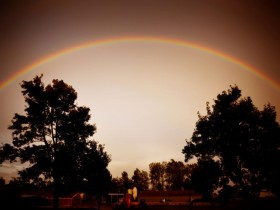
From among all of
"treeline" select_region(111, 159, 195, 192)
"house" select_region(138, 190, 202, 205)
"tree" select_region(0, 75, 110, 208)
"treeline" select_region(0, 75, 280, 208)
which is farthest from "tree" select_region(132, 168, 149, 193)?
"tree" select_region(0, 75, 110, 208)

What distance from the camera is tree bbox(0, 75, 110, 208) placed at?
25781 mm

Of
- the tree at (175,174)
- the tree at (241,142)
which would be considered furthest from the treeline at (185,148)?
the tree at (175,174)

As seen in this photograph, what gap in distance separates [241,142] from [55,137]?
2220cm

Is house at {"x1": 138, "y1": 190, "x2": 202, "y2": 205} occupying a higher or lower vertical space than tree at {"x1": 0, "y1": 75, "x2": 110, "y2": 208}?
lower

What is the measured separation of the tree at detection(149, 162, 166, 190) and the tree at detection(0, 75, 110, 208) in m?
139

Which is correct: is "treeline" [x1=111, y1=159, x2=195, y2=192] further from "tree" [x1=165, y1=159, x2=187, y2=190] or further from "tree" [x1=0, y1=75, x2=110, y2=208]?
"tree" [x1=0, y1=75, x2=110, y2=208]

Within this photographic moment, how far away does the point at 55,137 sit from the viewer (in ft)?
88.4

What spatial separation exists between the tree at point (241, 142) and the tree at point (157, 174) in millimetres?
132283

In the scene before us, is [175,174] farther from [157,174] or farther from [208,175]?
[208,175]

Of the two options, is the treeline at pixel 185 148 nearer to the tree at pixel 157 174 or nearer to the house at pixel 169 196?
the house at pixel 169 196

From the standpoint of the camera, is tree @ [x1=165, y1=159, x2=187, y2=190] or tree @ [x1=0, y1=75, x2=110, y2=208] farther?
tree @ [x1=165, y1=159, x2=187, y2=190]

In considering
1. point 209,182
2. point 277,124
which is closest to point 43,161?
point 209,182

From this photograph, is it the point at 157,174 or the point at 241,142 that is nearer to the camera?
the point at 241,142

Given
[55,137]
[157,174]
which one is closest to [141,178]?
[157,174]
